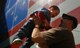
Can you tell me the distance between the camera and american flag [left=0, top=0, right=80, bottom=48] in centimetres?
420

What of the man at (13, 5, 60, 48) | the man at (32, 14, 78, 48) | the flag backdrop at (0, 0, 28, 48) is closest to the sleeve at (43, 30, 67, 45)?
the man at (32, 14, 78, 48)

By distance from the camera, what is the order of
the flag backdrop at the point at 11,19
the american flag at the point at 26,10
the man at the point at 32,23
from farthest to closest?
the flag backdrop at the point at 11,19 → the american flag at the point at 26,10 → the man at the point at 32,23

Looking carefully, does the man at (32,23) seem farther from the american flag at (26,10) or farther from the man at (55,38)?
the american flag at (26,10)

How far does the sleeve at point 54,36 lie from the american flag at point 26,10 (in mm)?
986

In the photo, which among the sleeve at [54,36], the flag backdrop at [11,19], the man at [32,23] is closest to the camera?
the sleeve at [54,36]

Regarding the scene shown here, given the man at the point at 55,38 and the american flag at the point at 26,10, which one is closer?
the man at the point at 55,38

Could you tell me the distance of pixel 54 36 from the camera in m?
3.06

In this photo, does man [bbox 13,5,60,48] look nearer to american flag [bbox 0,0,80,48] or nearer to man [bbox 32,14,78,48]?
man [bbox 32,14,78,48]

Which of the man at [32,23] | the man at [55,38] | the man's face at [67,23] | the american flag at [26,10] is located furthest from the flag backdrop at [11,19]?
the man at [55,38]

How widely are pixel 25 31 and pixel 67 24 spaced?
27.5 inches

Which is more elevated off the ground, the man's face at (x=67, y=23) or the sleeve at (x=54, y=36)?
the man's face at (x=67, y=23)

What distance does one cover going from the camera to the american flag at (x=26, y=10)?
4.20 meters

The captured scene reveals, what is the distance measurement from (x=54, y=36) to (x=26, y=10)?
2195 mm

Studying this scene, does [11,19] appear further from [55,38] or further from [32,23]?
[55,38]
